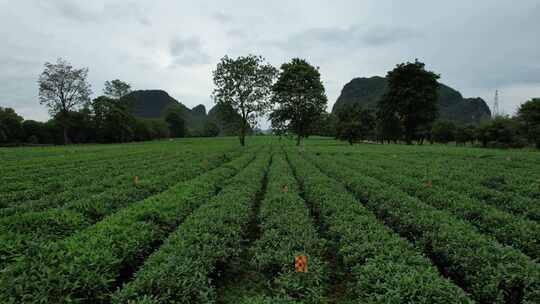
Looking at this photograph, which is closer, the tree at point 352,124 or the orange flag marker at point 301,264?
the orange flag marker at point 301,264

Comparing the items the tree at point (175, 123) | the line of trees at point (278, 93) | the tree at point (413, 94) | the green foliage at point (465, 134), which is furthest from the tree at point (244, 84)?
the tree at point (175, 123)

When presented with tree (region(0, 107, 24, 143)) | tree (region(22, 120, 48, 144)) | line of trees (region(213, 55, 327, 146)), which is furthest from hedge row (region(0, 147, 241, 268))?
tree (region(22, 120, 48, 144))

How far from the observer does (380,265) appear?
4199 millimetres

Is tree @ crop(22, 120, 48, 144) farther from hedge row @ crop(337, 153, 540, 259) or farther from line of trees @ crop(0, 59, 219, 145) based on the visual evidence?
hedge row @ crop(337, 153, 540, 259)

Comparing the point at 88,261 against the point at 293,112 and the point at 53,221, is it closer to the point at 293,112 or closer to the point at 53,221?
the point at 53,221

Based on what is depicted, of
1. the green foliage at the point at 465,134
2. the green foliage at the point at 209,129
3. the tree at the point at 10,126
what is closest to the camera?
the green foliage at the point at 465,134

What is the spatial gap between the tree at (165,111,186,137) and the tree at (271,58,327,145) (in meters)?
87.6

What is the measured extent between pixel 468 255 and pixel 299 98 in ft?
109

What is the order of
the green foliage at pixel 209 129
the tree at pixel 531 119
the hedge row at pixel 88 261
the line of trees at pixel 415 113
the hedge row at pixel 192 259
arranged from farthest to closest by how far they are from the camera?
1. the green foliage at pixel 209 129
2. the line of trees at pixel 415 113
3. the tree at pixel 531 119
4. the hedge row at pixel 192 259
5. the hedge row at pixel 88 261

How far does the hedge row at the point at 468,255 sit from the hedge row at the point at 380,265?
630mm

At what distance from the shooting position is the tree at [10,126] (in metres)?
60.8

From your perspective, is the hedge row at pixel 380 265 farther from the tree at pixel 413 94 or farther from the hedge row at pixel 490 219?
the tree at pixel 413 94

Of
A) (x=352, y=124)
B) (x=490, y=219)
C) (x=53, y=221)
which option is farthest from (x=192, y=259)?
(x=352, y=124)

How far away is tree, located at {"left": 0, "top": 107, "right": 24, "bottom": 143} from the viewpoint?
6077 cm
